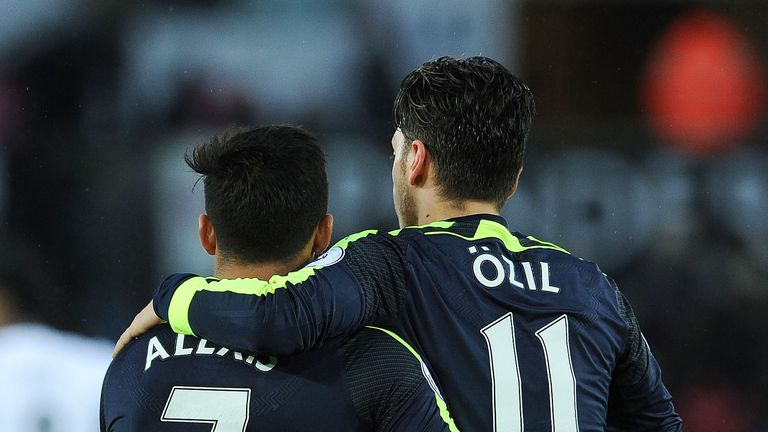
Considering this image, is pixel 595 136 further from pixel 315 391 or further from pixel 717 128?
pixel 315 391

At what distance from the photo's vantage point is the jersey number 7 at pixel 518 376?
1316 mm

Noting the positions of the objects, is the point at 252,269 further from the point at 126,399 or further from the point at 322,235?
the point at 126,399

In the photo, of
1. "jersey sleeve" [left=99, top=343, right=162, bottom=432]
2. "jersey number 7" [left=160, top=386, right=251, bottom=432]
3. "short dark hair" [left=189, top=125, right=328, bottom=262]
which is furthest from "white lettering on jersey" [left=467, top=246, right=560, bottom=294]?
"jersey sleeve" [left=99, top=343, right=162, bottom=432]

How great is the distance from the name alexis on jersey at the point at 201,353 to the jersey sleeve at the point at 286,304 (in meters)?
0.03

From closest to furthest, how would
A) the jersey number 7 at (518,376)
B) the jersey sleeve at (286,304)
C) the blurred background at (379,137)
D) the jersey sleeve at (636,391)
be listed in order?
1. the jersey sleeve at (286,304)
2. the jersey number 7 at (518,376)
3. the jersey sleeve at (636,391)
4. the blurred background at (379,137)

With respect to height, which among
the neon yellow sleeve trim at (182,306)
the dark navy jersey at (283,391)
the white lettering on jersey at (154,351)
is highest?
the neon yellow sleeve trim at (182,306)

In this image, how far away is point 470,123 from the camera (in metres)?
1.46

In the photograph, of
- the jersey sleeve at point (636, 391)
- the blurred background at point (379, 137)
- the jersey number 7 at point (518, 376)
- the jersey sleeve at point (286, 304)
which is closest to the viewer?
the jersey sleeve at point (286, 304)

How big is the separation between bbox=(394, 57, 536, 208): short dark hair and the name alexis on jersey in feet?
1.28

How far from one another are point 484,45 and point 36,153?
1407mm

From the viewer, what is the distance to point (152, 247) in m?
2.89

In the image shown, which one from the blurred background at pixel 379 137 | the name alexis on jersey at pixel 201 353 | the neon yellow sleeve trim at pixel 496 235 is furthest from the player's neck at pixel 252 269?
the blurred background at pixel 379 137

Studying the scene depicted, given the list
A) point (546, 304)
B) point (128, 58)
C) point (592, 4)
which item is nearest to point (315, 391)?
point (546, 304)

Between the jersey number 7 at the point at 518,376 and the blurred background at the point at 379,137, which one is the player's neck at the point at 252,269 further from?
the blurred background at the point at 379,137
